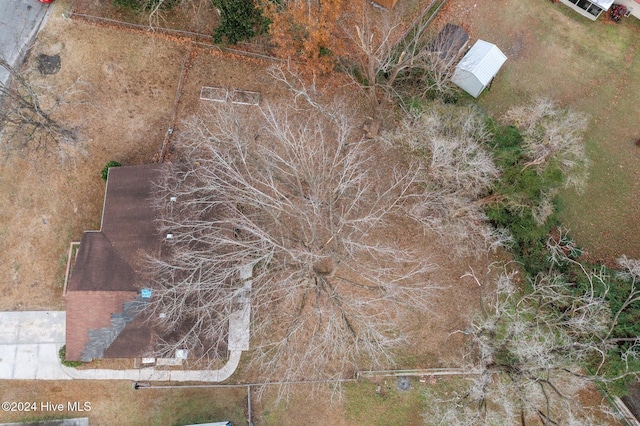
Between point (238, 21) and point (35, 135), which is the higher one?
point (238, 21)

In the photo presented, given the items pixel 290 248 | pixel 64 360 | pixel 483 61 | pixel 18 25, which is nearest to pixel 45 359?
pixel 64 360

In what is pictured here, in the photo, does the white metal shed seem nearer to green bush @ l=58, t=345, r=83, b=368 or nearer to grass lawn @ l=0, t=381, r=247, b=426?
grass lawn @ l=0, t=381, r=247, b=426

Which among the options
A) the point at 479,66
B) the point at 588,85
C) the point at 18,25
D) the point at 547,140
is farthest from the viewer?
the point at 588,85

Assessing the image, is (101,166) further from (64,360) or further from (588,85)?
(588,85)

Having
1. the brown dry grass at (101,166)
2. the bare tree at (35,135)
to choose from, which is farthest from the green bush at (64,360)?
the bare tree at (35,135)

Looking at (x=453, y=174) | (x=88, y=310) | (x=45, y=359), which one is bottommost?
(x=45, y=359)

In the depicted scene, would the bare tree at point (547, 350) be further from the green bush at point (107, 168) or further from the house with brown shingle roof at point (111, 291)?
the green bush at point (107, 168)

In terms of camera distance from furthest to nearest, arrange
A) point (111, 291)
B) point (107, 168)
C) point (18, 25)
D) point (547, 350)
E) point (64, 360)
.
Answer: point (18, 25)
point (107, 168)
point (64, 360)
point (111, 291)
point (547, 350)
